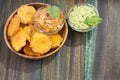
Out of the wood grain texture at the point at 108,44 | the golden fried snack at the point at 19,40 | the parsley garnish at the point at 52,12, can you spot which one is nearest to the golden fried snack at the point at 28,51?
the golden fried snack at the point at 19,40

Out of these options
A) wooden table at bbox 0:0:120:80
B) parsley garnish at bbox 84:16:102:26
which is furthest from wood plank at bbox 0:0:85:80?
parsley garnish at bbox 84:16:102:26

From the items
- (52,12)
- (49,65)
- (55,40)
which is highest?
(52,12)

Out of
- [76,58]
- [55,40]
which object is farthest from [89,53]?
[55,40]

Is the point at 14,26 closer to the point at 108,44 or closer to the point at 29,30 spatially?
the point at 29,30

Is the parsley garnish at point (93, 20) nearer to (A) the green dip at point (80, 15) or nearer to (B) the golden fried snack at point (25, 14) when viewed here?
(A) the green dip at point (80, 15)

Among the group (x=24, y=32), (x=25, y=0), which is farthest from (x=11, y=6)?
(x=24, y=32)
